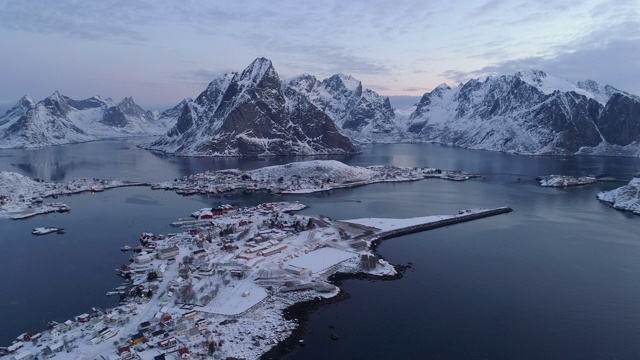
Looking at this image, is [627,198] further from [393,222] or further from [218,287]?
[218,287]

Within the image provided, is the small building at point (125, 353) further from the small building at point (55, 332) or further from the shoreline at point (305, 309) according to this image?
the shoreline at point (305, 309)

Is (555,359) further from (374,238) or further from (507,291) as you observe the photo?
(374,238)

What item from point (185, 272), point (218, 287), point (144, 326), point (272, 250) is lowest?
point (144, 326)

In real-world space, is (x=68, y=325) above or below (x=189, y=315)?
below

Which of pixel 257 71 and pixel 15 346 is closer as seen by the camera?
pixel 15 346

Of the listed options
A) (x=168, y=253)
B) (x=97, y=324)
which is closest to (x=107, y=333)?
(x=97, y=324)

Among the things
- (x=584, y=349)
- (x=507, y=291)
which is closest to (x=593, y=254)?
(x=507, y=291)
